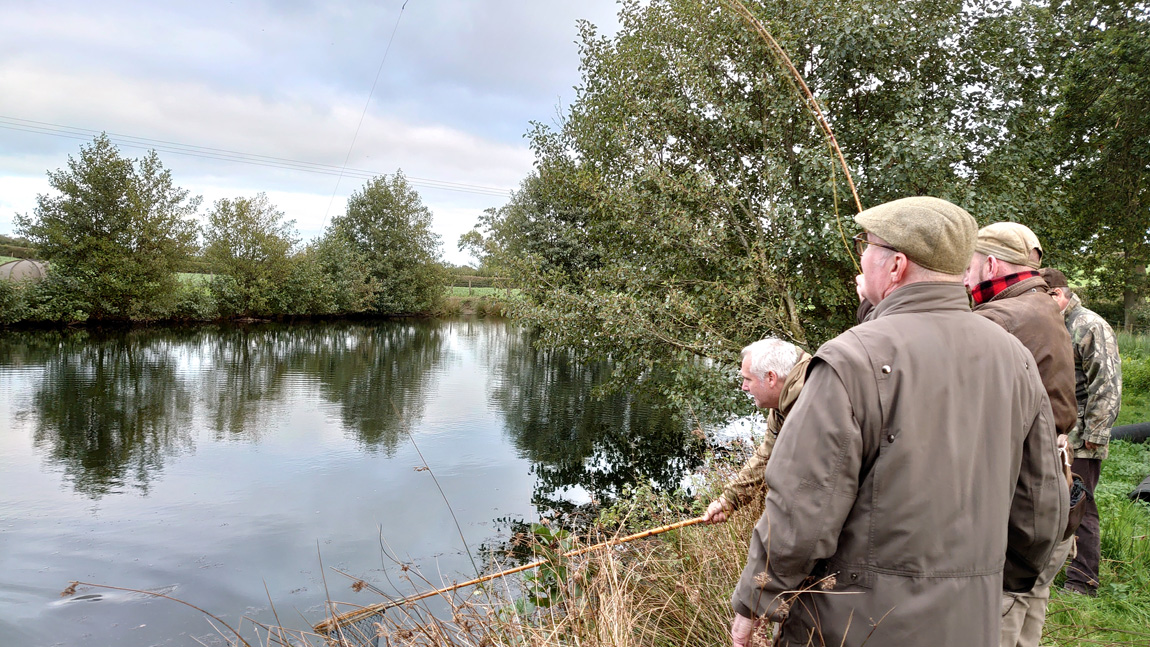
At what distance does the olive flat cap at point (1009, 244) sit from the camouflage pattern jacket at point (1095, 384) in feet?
3.30

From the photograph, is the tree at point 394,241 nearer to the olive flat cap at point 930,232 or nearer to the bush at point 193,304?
the bush at point 193,304

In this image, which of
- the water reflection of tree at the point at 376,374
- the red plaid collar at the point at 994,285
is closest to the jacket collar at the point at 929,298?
the red plaid collar at the point at 994,285

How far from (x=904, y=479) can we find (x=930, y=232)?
560 millimetres

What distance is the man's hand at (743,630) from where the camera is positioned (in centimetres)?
169

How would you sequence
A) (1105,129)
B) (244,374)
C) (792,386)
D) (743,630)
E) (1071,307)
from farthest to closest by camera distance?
1. (244,374)
2. (1105,129)
3. (1071,307)
4. (792,386)
5. (743,630)

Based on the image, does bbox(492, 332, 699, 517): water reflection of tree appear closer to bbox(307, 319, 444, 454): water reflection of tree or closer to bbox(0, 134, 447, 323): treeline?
bbox(307, 319, 444, 454): water reflection of tree

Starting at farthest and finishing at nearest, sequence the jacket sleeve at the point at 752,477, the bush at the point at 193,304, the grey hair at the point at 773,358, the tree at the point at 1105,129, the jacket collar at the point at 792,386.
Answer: the bush at the point at 193,304 → the tree at the point at 1105,129 → the jacket sleeve at the point at 752,477 → the grey hair at the point at 773,358 → the jacket collar at the point at 792,386

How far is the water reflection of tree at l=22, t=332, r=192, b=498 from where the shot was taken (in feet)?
32.5

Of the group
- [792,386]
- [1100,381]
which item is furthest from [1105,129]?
[792,386]

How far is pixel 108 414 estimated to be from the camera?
12.8 m

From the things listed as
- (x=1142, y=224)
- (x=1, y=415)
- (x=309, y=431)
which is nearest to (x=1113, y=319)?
(x=1142, y=224)

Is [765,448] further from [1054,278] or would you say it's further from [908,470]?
[1054,278]

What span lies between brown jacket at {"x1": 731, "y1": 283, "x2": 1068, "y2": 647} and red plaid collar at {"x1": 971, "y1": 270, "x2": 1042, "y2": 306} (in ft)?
3.57

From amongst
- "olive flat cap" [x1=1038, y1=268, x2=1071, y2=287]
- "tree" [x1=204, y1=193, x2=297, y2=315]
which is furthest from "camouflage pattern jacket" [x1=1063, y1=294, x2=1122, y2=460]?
"tree" [x1=204, y1=193, x2=297, y2=315]
